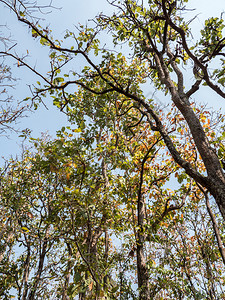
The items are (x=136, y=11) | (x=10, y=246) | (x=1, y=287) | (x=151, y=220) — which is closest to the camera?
(x=136, y=11)

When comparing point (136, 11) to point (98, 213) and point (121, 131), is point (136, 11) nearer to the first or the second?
point (121, 131)

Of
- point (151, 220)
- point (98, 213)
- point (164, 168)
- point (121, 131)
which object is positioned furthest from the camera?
point (164, 168)

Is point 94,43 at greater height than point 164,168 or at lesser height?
greater

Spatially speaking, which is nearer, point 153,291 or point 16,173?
point 153,291

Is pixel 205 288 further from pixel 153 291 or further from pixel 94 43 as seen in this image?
pixel 94 43

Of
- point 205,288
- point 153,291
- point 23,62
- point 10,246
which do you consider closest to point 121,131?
point 23,62

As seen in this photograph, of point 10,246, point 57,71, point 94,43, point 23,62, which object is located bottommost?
point 10,246

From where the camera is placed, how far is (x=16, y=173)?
950 cm

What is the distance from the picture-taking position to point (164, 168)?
313 inches

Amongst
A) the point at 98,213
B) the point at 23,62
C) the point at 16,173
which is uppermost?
the point at 16,173

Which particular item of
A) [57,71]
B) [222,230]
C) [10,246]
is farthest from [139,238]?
[10,246]

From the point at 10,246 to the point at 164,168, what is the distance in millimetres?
7775

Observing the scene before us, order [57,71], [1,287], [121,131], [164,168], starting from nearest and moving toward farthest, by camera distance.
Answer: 1. [57,71]
2. [121,131]
3. [164,168]
4. [1,287]

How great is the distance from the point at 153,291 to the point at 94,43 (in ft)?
24.3
